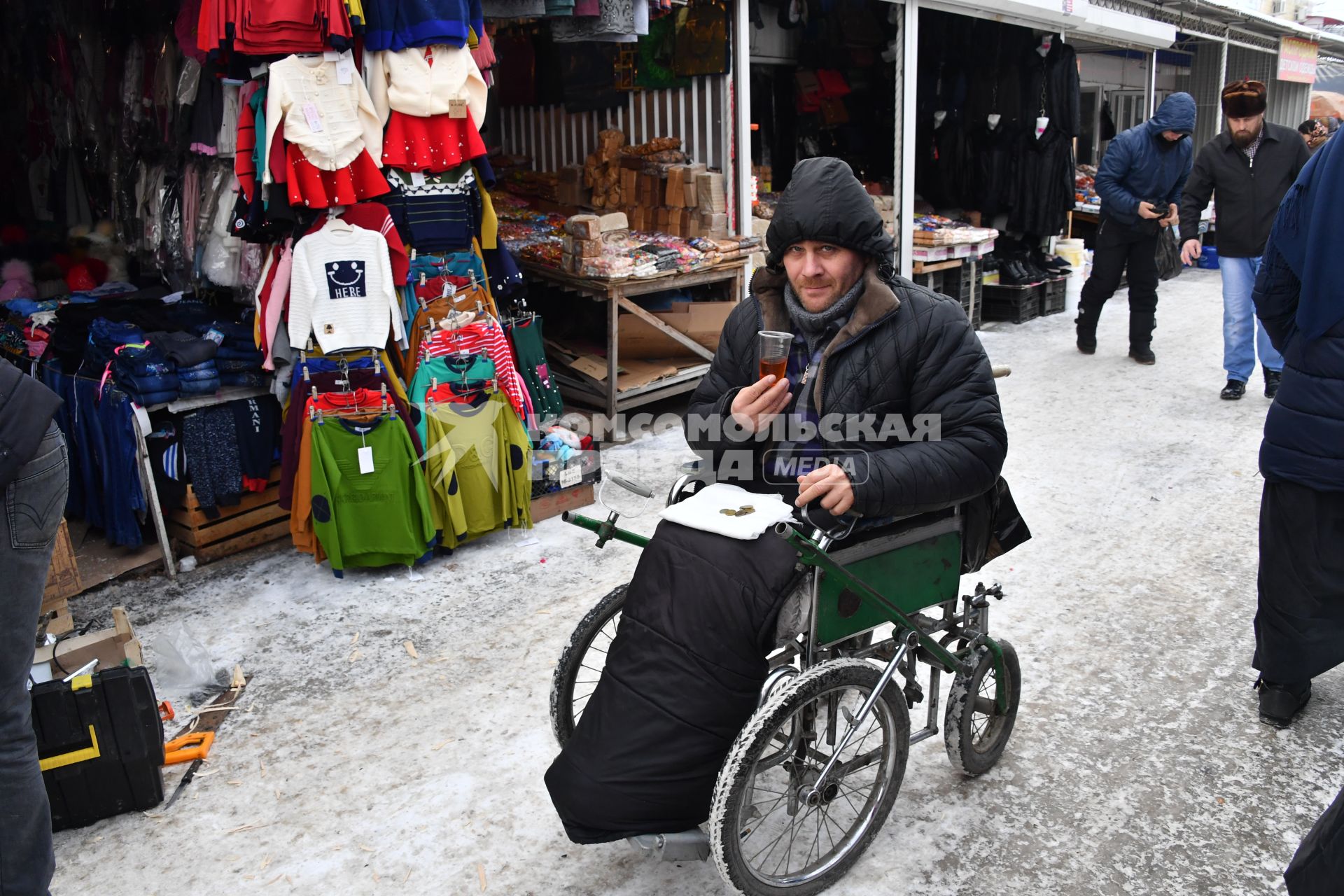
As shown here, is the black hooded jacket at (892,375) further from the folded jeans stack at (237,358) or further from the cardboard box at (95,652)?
the folded jeans stack at (237,358)

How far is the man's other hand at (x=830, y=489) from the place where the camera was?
7.79 ft

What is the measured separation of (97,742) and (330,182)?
2.49 m

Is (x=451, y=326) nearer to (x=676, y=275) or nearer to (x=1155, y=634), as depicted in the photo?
(x=676, y=275)

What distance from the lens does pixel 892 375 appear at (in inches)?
103

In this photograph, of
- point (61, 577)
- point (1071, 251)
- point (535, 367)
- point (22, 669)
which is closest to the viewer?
point (22, 669)

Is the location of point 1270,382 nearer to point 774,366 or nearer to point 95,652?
point 774,366

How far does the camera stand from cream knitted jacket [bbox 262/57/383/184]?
4246mm

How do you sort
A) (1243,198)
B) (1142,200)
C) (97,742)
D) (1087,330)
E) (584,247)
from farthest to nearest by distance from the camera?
(1087,330) → (1142,200) → (1243,198) → (584,247) → (97,742)

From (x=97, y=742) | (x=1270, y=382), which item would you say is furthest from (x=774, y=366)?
(x=1270, y=382)

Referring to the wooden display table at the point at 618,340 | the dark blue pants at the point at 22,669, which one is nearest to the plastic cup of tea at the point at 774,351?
the dark blue pants at the point at 22,669

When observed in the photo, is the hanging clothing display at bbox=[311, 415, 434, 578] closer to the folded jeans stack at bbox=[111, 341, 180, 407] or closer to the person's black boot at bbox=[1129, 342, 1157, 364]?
the folded jeans stack at bbox=[111, 341, 180, 407]

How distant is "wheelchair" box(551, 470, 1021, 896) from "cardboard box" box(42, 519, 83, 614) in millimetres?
2338

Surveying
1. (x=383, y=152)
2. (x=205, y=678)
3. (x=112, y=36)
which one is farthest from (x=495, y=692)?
(x=112, y=36)

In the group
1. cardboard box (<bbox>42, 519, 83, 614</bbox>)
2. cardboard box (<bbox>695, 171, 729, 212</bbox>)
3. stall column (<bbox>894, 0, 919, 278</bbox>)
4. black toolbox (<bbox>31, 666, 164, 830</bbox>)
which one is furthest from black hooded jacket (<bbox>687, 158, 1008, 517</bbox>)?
stall column (<bbox>894, 0, 919, 278</bbox>)
